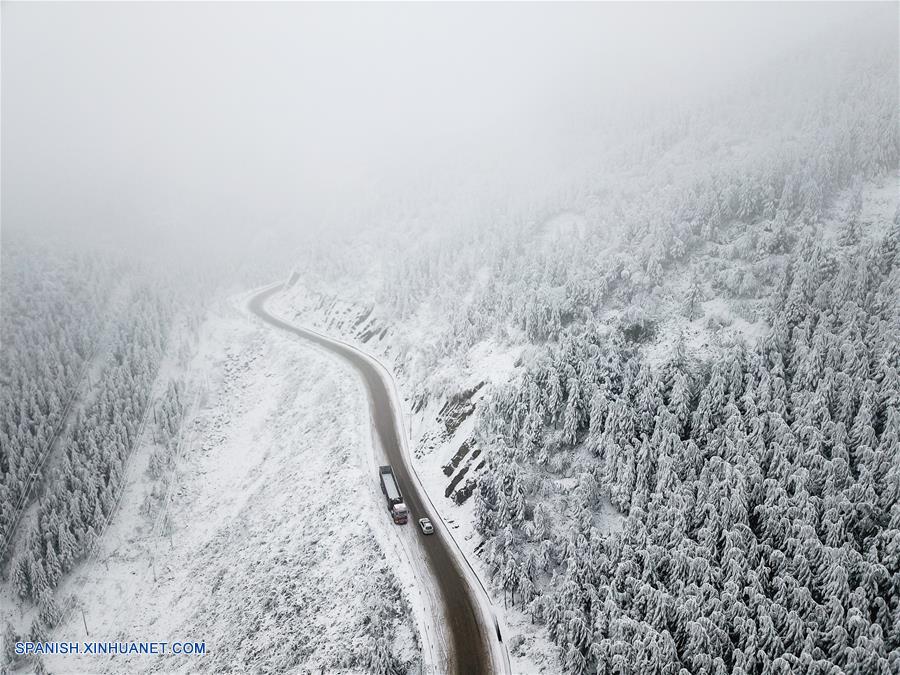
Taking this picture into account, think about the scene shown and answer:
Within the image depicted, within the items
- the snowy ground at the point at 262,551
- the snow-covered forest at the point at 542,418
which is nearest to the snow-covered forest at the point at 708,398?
the snow-covered forest at the point at 542,418

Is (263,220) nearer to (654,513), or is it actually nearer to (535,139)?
(535,139)

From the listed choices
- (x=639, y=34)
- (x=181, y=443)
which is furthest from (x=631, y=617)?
(x=639, y=34)

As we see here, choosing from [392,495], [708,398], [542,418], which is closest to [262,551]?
[392,495]

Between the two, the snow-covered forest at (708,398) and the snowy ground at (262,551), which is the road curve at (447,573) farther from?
the snow-covered forest at (708,398)

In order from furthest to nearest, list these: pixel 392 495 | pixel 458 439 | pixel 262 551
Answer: pixel 458 439
pixel 262 551
pixel 392 495

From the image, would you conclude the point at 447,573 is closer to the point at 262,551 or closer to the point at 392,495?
the point at 392,495
